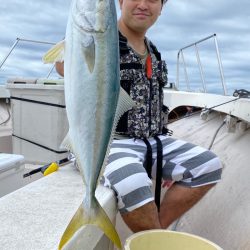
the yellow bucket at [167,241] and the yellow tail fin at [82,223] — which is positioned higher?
the yellow tail fin at [82,223]

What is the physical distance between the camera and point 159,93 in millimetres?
2938

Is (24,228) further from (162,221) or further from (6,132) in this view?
(6,132)

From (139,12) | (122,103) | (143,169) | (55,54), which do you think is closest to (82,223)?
(122,103)

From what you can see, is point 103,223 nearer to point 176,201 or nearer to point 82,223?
point 82,223

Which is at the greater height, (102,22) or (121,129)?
(102,22)

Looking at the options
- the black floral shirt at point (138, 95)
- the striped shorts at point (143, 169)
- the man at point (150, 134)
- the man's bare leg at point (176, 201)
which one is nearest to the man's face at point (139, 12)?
the man at point (150, 134)

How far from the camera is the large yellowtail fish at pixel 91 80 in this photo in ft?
4.51

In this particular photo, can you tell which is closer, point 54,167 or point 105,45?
point 105,45

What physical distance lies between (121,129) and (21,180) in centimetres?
95

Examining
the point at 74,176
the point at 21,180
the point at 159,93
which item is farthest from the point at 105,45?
the point at 21,180

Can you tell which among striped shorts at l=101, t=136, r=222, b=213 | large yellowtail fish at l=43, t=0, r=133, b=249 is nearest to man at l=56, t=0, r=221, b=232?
striped shorts at l=101, t=136, r=222, b=213

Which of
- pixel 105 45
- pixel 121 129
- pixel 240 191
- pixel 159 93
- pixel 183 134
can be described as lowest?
pixel 240 191

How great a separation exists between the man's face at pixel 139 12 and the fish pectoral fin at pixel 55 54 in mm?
1329

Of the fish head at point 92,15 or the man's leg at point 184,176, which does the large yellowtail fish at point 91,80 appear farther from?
the man's leg at point 184,176
